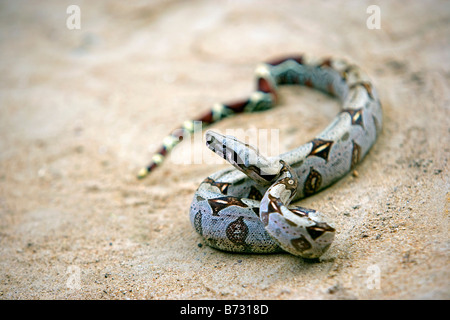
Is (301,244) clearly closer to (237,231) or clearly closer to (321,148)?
(237,231)

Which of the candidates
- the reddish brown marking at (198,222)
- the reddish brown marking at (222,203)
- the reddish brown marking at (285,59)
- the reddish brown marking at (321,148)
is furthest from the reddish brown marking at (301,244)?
the reddish brown marking at (285,59)

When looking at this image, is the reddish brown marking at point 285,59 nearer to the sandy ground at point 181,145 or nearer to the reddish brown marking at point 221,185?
the sandy ground at point 181,145

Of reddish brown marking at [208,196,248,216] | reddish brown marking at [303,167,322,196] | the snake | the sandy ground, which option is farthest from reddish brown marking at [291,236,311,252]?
reddish brown marking at [303,167,322,196]

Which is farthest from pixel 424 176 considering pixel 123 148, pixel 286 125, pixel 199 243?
pixel 123 148

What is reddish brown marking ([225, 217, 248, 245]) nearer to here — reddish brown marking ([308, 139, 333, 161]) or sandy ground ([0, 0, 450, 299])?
sandy ground ([0, 0, 450, 299])

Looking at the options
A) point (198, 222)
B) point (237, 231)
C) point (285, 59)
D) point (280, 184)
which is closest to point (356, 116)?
point (280, 184)
